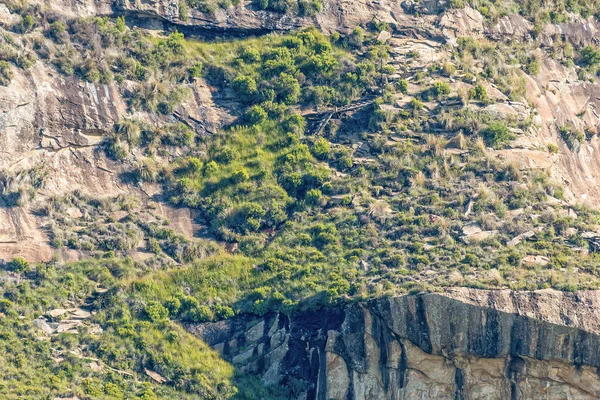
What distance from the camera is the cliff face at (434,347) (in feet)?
210

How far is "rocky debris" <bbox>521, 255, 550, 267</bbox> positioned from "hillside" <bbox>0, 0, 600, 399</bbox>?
75 mm

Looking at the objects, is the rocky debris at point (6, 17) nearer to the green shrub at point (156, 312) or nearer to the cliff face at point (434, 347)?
the green shrub at point (156, 312)

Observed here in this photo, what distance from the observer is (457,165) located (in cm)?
7444

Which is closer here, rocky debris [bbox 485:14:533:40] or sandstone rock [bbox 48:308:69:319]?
sandstone rock [bbox 48:308:69:319]

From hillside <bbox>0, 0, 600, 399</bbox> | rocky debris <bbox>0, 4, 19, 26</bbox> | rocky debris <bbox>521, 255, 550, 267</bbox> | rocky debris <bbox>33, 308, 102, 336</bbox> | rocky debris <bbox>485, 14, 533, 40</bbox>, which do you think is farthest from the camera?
rocky debris <bbox>485, 14, 533, 40</bbox>

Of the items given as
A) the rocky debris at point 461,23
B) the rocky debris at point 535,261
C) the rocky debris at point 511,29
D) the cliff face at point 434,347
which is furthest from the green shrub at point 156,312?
the rocky debris at point 511,29

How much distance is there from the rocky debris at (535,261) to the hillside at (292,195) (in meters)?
0.08

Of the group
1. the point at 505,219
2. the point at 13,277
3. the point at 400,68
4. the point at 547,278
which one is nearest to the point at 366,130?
the point at 400,68

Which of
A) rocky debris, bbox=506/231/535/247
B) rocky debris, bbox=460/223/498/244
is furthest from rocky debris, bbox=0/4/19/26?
rocky debris, bbox=506/231/535/247

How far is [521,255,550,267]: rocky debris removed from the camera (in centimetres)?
6744

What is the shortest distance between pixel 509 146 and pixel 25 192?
2293 cm

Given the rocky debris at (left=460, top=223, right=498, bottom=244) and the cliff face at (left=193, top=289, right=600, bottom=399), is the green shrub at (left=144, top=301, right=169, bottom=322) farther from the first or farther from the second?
the rocky debris at (left=460, top=223, right=498, bottom=244)

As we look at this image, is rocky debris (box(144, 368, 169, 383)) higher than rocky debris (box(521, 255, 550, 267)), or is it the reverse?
rocky debris (box(521, 255, 550, 267))

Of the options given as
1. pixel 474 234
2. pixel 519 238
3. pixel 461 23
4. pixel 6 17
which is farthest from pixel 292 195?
pixel 6 17
